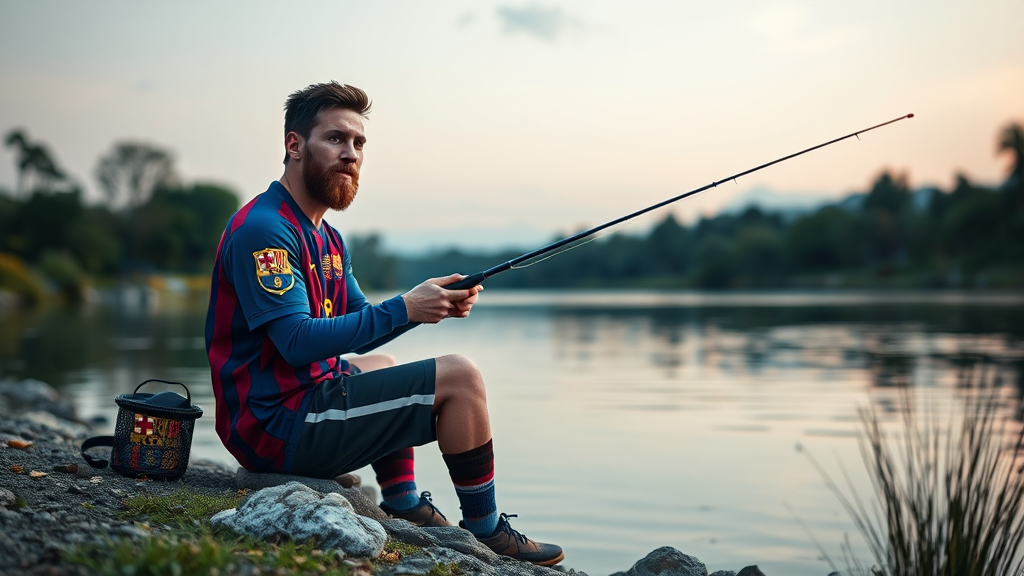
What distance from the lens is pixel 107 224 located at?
88.0 metres

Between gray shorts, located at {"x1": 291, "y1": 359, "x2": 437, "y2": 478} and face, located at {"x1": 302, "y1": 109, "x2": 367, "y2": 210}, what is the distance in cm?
88

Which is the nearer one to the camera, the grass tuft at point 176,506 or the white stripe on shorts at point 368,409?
the grass tuft at point 176,506

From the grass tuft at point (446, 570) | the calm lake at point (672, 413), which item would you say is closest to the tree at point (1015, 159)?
the calm lake at point (672, 413)

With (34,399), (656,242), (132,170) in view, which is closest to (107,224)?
(132,170)

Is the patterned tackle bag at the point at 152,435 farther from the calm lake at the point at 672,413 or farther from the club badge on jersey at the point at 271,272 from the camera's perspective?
the calm lake at the point at 672,413

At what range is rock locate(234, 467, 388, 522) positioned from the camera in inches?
172

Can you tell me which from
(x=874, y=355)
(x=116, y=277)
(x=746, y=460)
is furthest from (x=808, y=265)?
(x=746, y=460)

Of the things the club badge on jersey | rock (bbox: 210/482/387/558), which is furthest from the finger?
rock (bbox: 210/482/387/558)

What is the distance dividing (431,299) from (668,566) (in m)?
1.71

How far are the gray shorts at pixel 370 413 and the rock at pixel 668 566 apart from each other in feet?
3.97

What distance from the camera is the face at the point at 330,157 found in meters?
4.38

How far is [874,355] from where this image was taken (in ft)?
55.2

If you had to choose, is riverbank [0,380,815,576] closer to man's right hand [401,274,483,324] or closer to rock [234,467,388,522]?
rock [234,467,388,522]

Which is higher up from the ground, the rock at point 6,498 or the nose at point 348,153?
the nose at point 348,153
